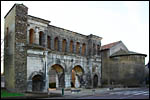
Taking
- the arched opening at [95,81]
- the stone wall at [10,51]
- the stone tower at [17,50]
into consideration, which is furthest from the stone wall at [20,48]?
the arched opening at [95,81]

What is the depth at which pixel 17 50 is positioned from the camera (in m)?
20.0

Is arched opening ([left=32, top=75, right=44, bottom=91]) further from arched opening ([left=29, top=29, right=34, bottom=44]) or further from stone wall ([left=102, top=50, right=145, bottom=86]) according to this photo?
stone wall ([left=102, top=50, right=145, bottom=86])

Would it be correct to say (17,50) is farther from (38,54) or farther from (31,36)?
(31,36)

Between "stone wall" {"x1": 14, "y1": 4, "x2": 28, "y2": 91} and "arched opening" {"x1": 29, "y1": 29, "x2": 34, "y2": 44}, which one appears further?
"arched opening" {"x1": 29, "y1": 29, "x2": 34, "y2": 44}

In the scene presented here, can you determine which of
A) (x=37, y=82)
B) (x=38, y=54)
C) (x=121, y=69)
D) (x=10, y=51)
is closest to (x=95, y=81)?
(x=121, y=69)

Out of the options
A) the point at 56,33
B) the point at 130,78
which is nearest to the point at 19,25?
the point at 56,33

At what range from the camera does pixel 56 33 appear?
26.1 metres

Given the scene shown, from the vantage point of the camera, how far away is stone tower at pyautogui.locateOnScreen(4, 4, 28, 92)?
64.4 feet

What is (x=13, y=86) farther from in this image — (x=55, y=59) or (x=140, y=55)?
(x=140, y=55)

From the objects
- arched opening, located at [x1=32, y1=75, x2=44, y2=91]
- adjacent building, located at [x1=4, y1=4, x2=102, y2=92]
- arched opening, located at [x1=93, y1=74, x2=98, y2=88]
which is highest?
adjacent building, located at [x1=4, y1=4, x2=102, y2=92]

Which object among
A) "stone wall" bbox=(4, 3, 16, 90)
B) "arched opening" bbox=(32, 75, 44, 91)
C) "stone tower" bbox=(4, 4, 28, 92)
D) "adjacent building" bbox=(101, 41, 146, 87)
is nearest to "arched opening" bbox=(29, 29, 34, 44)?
"stone tower" bbox=(4, 4, 28, 92)

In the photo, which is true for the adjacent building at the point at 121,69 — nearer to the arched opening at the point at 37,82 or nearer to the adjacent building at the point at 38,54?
the adjacent building at the point at 38,54

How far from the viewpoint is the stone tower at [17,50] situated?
19.6 meters

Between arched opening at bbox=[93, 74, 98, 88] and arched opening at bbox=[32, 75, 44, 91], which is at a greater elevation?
arched opening at bbox=[32, 75, 44, 91]
